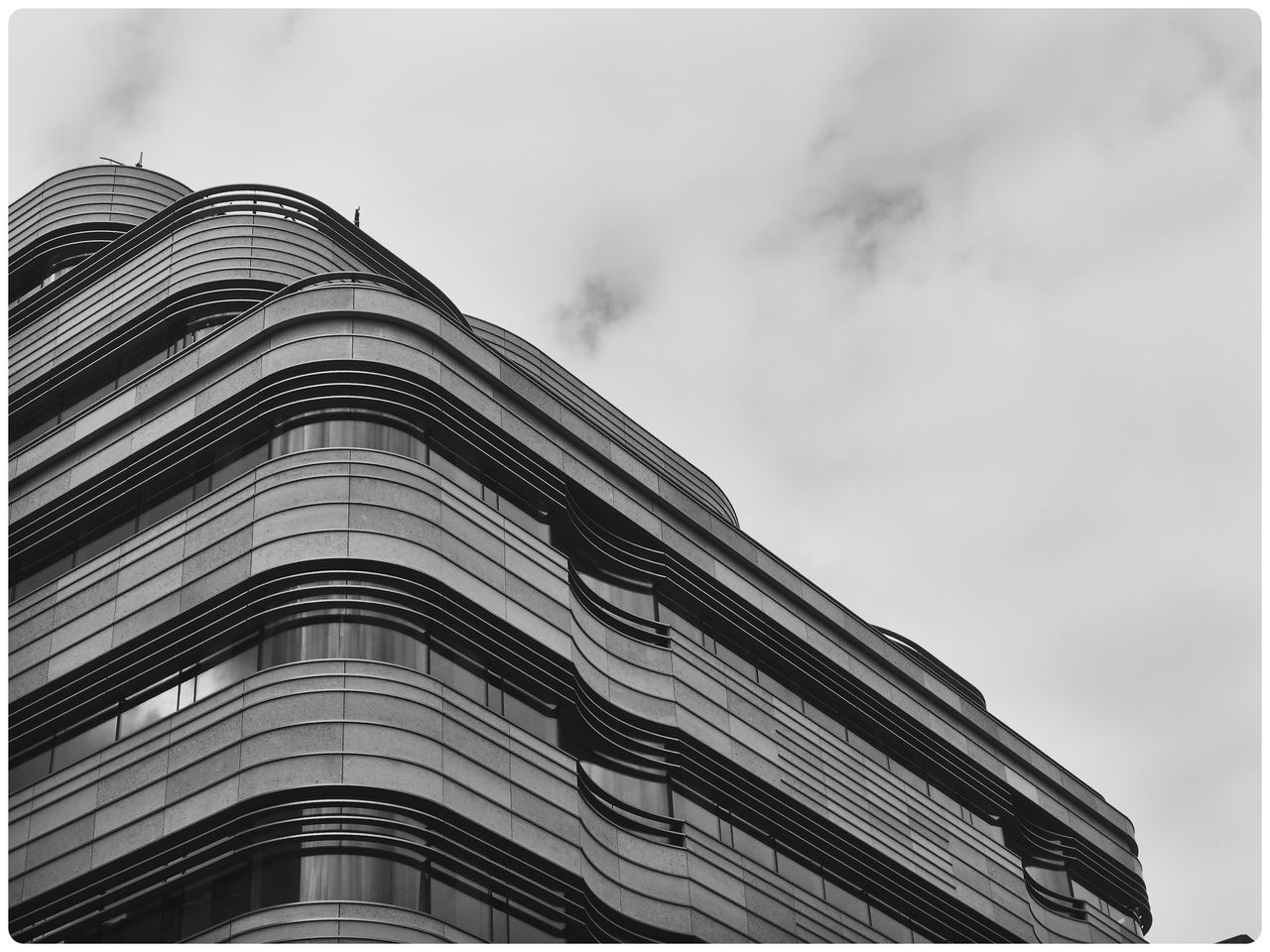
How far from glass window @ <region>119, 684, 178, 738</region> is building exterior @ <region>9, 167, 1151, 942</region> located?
0.10 m

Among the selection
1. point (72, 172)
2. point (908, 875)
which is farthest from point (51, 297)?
point (908, 875)

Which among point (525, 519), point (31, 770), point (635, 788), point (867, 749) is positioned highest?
point (525, 519)

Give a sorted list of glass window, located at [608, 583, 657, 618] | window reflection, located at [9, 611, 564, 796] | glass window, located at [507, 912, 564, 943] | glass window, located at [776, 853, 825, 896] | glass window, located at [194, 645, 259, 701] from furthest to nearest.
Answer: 1. glass window, located at [608, 583, 657, 618]
2. glass window, located at [776, 853, 825, 896]
3. glass window, located at [194, 645, 259, 701]
4. window reflection, located at [9, 611, 564, 796]
5. glass window, located at [507, 912, 564, 943]

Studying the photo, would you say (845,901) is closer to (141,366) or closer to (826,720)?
(826,720)

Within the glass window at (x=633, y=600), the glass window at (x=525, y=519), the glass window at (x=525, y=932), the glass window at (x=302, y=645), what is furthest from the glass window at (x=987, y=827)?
the glass window at (x=302, y=645)

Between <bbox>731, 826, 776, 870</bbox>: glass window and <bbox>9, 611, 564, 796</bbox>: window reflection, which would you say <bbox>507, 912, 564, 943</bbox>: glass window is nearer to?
<bbox>9, 611, 564, 796</bbox>: window reflection

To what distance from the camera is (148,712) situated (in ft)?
111

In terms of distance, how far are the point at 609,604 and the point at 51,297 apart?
17209mm

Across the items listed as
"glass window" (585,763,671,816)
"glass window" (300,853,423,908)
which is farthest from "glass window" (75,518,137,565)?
"glass window" (585,763,671,816)

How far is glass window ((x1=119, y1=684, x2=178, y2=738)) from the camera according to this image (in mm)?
33438

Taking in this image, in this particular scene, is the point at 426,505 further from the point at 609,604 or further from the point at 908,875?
the point at 908,875

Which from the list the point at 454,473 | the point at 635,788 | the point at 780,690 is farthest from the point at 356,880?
the point at 780,690

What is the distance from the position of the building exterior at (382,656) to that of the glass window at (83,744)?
0.10 m

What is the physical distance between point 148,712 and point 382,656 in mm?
5041
